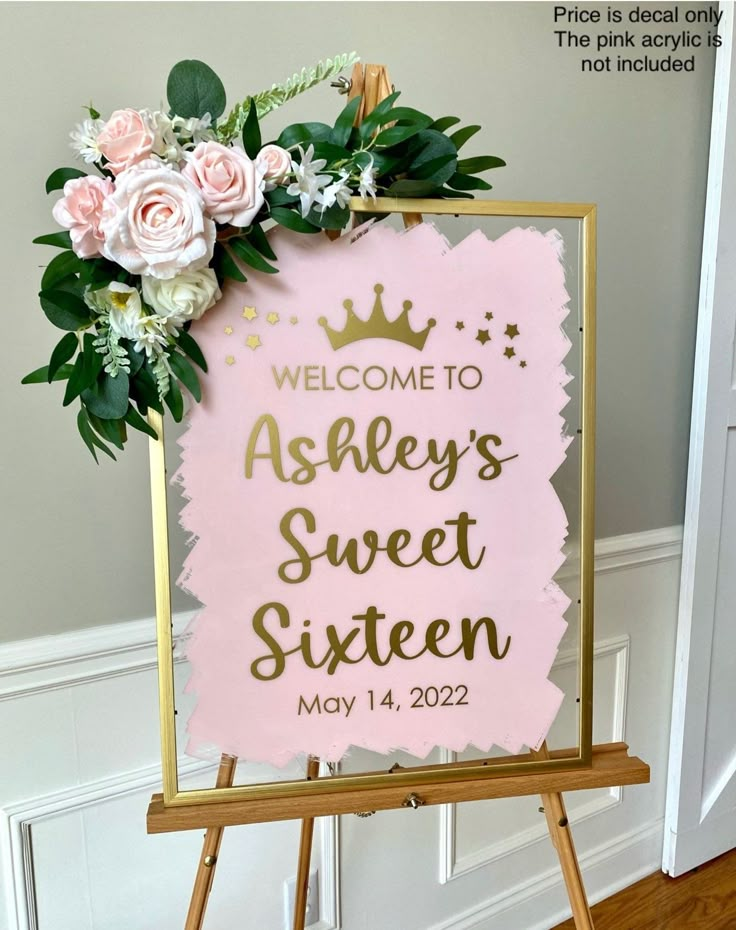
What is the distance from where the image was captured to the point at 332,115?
3.81ft

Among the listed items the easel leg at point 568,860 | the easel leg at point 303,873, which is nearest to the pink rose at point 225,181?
the easel leg at point 568,860

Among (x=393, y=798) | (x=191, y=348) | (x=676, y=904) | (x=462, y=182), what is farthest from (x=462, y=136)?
(x=676, y=904)

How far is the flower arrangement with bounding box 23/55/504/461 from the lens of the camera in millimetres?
728

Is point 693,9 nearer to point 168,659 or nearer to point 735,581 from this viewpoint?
point 735,581

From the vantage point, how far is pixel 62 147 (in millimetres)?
993

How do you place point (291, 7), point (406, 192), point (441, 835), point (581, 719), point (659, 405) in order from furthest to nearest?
point (659, 405), point (441, 835), point (291, 7), point (581, 719), point (406, 192)

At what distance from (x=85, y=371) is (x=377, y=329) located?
32cm

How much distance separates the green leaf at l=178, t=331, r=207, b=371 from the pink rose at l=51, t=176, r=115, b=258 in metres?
0.13

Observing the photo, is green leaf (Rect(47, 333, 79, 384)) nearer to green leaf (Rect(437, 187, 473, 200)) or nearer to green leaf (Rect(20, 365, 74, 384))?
green leaf (Rect(20, 365, 74, 384))

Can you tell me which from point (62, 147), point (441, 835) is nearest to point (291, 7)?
point (62, 147)

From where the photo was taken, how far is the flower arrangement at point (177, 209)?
73 centimetres

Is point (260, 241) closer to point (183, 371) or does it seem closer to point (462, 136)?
point (183, 371)

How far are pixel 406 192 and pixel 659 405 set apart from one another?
3.07ft

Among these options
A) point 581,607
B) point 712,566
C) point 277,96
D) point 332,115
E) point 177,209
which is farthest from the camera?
point 712,566
